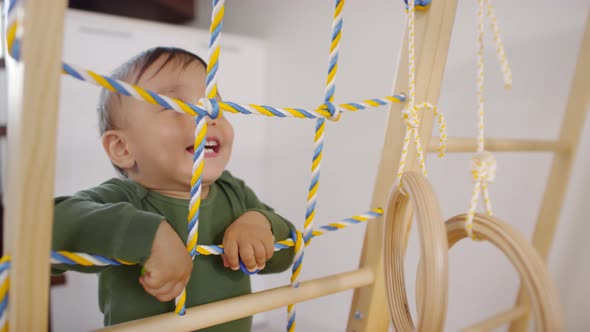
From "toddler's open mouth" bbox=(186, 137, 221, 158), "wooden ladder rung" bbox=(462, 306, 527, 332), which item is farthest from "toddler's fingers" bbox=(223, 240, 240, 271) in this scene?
"wooden ladder rung" bbox=(462, 306, 527, 332)

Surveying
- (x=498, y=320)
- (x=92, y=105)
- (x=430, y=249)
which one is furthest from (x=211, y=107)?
(x=92, y=105)

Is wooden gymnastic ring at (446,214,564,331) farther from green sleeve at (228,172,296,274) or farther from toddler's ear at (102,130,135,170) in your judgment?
toddler's ear at (102,130,135,170)

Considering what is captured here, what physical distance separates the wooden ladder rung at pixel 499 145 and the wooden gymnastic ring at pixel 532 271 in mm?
193

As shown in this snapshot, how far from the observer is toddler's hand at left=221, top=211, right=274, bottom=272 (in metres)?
0.45

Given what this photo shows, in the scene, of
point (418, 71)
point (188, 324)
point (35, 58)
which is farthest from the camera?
point (418, 71)

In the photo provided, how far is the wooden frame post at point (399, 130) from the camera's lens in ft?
1.77

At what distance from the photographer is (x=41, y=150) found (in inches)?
10.8

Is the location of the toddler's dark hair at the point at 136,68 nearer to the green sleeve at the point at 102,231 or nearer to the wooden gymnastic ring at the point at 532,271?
the green sleeve at the point at 102,231

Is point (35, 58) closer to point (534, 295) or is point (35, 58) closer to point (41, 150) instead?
point (41, 150)

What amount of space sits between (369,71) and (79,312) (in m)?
1.11

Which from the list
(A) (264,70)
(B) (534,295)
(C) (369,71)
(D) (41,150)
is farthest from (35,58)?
(A) (264,70)

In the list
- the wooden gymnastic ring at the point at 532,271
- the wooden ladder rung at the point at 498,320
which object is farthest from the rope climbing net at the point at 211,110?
the wooden ladder rung at the point at 498,320

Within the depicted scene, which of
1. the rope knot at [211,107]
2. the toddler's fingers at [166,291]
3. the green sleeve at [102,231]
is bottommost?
the toddler's fingers at [166,291]

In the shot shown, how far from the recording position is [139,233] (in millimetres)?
387
